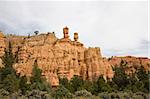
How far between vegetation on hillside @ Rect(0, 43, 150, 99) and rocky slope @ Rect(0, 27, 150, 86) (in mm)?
3736

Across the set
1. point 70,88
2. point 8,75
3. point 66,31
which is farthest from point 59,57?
point 8,75

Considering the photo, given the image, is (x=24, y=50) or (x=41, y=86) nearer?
(x=41, y=86)

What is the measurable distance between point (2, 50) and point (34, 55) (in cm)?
698

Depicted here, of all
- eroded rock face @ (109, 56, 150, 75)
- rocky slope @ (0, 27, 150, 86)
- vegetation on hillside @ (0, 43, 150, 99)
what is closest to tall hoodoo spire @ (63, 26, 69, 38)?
rocky slope @ (0, 27, 150, 86)

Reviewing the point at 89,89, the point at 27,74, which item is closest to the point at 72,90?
the point at 89,89

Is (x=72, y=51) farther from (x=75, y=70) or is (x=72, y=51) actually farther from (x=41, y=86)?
(x=41, y=86)

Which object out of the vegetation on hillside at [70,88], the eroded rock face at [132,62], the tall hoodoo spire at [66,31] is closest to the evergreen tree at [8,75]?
the vegetation on hillside at [70,88]

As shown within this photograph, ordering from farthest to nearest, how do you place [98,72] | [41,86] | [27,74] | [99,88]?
[98,72] < [27,74] < [99,88] < [41,86]

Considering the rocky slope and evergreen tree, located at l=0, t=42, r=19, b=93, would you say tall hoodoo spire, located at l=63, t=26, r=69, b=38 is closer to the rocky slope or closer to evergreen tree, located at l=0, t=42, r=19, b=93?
the rocky slope

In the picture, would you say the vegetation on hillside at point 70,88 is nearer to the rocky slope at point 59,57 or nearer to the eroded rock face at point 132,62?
the rocky slope at point 59,57

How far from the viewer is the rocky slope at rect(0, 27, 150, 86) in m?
58.8

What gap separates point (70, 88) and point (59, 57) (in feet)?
51.2

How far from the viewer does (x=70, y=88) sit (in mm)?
45812

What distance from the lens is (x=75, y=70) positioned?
198 feet
